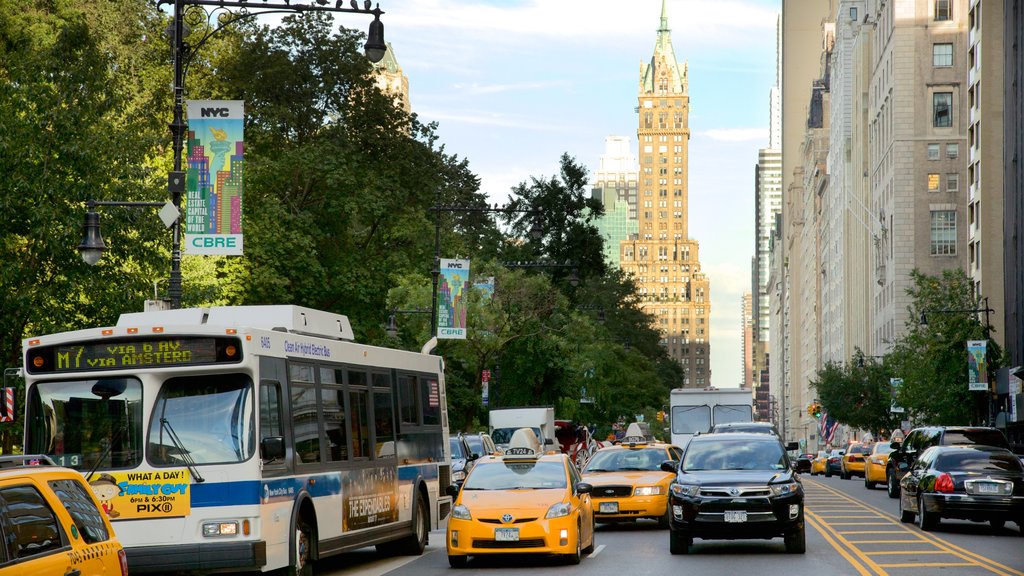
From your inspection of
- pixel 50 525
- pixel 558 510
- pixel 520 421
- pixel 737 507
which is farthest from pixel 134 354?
pixel 520 421

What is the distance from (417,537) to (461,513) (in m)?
2.84

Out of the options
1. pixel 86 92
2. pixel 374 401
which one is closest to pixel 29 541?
pixel 374 401

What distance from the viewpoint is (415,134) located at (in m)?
59.2

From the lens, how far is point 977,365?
194ft

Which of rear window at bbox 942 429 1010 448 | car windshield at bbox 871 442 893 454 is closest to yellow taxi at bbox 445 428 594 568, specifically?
rear window at bbox 942 429 1010 448

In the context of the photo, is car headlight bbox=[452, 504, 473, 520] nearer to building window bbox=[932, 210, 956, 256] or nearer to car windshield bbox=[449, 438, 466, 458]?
car windshield bbox=[449, 438, 466, 458]

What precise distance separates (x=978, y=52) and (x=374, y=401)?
6716 centimetres

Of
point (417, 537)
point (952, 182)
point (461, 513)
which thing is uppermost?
point (952, 182)

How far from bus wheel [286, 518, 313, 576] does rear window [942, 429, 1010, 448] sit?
21.1 metres

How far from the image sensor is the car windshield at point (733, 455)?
22.2 metres

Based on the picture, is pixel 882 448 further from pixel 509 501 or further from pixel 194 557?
pixel 194 557

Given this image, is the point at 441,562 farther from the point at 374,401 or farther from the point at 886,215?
the point at 886,215

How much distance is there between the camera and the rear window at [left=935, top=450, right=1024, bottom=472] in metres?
26.0

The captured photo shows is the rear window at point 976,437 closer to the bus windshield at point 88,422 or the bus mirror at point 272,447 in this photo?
the bus mirror at point 272,447
